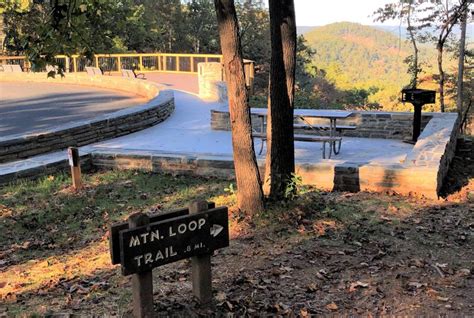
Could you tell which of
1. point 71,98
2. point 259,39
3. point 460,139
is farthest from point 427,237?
point 259,39

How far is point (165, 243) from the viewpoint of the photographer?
10.4 feet

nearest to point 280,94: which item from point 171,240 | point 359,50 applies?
point 171,240

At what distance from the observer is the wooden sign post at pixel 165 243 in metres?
3.05

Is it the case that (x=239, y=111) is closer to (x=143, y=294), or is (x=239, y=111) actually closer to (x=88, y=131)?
(x=143, y=294)

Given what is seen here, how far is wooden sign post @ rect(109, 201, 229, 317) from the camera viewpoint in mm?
3047

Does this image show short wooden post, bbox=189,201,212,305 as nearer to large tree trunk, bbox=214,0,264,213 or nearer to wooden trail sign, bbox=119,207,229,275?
wooden trail sign, bbox=119,207,229,275

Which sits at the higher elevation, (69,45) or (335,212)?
(69,45)

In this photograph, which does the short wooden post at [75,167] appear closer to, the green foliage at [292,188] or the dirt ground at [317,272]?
the dirt ground at [317,272]

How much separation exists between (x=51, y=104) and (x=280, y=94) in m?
13.2

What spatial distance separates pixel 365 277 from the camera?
13.5 feet

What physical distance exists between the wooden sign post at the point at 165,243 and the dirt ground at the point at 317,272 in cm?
29

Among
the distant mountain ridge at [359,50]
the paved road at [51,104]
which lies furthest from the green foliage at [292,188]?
the distant mountain ridge at [359,50]

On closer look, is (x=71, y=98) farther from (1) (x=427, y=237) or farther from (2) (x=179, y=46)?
(2) (x=179, y=46)

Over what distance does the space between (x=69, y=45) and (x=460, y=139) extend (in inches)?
347
